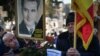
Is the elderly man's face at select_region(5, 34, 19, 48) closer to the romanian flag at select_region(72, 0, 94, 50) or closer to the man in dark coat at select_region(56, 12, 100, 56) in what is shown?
the man in dark coat at select_region(56, 12, 100, 56)

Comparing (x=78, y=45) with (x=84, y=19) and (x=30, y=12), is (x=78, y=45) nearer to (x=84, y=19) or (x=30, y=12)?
(x=84, y=19)

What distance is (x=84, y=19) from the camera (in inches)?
185

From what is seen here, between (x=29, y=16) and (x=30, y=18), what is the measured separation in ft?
0.13

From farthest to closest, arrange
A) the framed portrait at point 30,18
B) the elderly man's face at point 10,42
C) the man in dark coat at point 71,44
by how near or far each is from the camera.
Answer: the framed portrait at point 30,18 → the elderly man's face at point 10,42 → the man in dark coat at point 71,44

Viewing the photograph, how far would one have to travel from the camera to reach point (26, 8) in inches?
228

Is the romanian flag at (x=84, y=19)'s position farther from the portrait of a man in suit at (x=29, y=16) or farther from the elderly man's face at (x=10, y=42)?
the portrait of a man in suit at (x=29, y=16)

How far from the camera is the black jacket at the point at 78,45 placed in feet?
15.0

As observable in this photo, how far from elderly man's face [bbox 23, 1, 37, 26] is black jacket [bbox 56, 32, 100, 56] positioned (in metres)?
0.94

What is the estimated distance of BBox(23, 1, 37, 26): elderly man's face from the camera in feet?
18.5

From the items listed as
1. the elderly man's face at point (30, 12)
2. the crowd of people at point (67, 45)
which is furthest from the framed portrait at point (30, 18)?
the crowd of people at point (67, 45)

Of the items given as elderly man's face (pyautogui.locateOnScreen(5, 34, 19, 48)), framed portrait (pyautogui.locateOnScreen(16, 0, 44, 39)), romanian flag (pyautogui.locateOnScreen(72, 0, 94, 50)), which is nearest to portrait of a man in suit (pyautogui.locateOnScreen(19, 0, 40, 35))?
framed portrait (pyautogui.locateOnScreen(16, 0, 44, 39))

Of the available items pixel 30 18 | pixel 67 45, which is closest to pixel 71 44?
pixel 67 45

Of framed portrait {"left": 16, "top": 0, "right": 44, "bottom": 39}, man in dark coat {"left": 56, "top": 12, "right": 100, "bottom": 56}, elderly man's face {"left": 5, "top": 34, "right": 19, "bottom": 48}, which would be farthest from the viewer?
framed portrait {"left": 16, "top": 0, "right": 44, "bottom": 39}

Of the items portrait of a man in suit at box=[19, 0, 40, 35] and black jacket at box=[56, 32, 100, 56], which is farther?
portrait of a man in suit at box=[19, 0, 40, 35]
